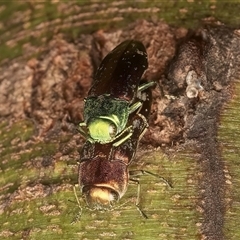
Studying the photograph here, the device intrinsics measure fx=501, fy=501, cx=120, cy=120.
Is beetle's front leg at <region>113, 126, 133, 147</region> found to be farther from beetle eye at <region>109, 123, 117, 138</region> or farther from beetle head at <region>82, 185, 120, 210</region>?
beetle head at <region>82, 185, 120, 210</region>

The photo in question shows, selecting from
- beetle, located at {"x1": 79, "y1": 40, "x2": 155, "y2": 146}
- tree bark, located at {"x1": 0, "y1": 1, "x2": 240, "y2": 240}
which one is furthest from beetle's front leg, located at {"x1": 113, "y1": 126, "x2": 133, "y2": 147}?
tree bark, located at {"x1": 0, "y1": 1, "x2": 240, "y2": 240}

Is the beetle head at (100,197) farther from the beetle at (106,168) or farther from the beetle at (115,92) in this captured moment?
the beetle at (115,92)

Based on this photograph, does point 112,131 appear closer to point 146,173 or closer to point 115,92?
point 115,92

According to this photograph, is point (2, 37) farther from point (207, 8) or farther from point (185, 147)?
point (185, 147)

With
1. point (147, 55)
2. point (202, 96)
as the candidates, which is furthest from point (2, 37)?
A: point (202, 96)

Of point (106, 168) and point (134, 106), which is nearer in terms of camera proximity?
point (106, 168)

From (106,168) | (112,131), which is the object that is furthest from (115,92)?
(106,168)
